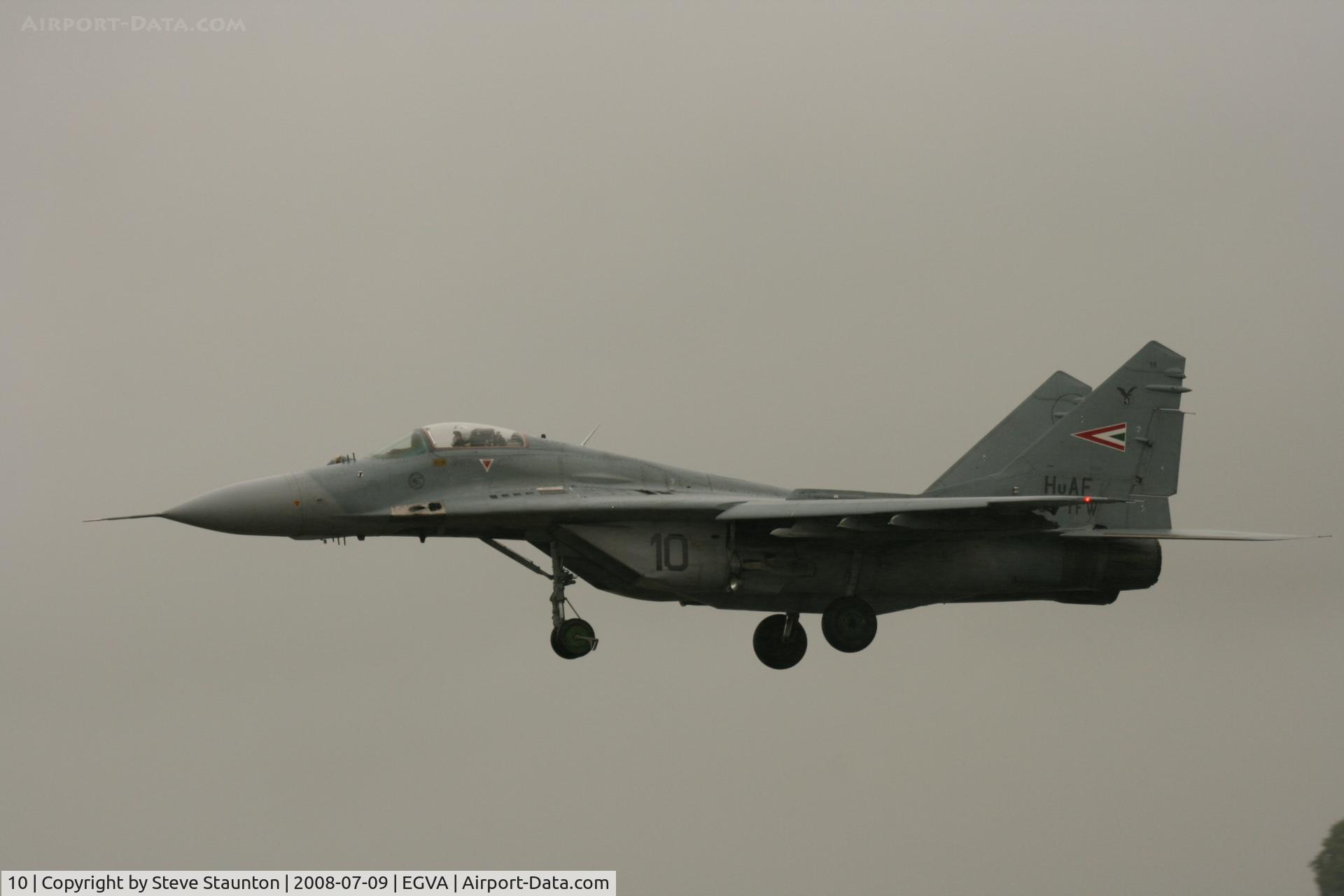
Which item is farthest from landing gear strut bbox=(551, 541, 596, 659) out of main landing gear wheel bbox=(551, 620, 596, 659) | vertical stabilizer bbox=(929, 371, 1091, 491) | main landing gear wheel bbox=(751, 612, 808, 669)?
vertical stabilizer bbox=(929, 371, 1091, 491)

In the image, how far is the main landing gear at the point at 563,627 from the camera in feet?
84.8

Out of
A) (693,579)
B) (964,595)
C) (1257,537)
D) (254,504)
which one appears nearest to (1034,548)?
(964,595)

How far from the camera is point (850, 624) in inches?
1059

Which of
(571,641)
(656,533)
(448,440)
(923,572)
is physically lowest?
(571,641)

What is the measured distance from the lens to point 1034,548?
90.5 ft

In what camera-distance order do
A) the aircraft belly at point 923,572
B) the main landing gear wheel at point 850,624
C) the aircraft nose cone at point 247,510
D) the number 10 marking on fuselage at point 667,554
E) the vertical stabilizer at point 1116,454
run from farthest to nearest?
1. the vertical stabilizer at point 1116,454
2. the main landing gear wheel at point 850,624
3. the aircraft belly at point 923,572
4. the number 10 marking on fuselage at point 667,554
5. the aircraft nose cone at point 247,510

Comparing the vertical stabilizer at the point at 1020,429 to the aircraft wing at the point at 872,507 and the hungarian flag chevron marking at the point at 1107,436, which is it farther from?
the aircraft wing at the point at 872,507

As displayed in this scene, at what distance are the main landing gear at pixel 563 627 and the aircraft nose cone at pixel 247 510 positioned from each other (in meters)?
3.53

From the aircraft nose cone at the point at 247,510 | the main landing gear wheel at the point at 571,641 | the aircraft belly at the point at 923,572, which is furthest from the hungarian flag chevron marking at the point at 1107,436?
the aircraft nose cone at the point at 247,510

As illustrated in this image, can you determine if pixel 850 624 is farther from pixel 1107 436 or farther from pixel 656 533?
pixel 1107 436

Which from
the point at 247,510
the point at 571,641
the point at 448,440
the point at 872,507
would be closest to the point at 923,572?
the point at 872,507

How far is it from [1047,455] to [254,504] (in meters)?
11.1

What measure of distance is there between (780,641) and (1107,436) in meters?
5.54

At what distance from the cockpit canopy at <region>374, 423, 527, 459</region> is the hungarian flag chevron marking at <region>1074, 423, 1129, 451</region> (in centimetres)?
813
